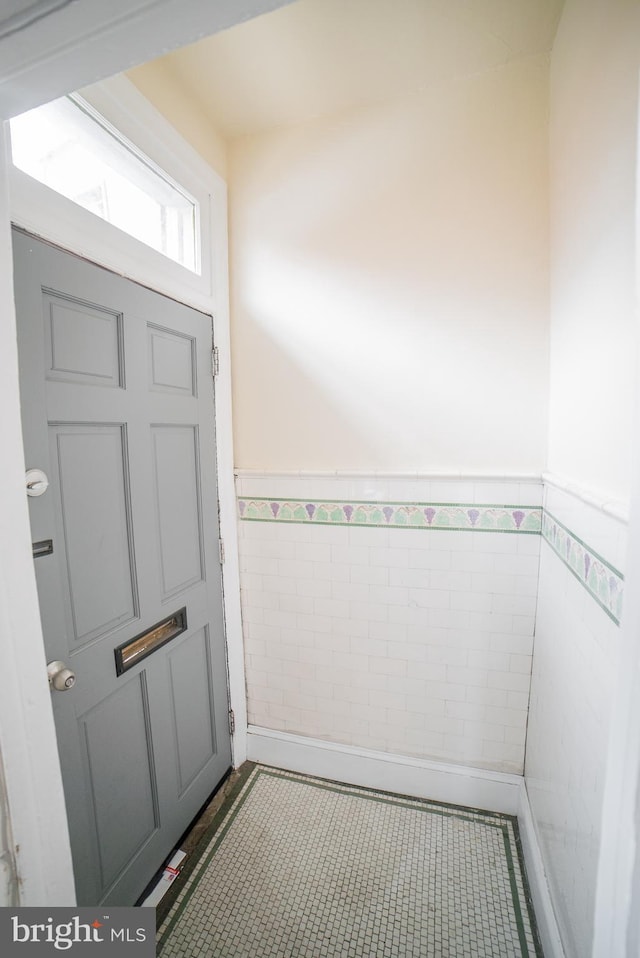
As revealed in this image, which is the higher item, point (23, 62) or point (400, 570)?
point (23, 62)

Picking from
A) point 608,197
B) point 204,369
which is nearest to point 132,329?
point 204,369

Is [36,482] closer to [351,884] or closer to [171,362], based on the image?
[171,362]

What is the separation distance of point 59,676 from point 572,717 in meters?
1.34

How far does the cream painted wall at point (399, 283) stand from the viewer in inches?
55.3

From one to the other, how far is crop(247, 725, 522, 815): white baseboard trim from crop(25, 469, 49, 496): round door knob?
155cm

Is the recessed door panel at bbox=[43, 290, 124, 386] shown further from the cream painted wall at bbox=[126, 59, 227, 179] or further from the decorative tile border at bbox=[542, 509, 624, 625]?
the decorative tile border at bbox=[542, 509, 624, 625]

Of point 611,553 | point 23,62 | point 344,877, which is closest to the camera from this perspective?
point 23,62

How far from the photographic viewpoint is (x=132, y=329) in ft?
4.03

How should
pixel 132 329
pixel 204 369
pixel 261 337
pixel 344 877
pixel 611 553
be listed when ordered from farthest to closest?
1. pixel 261 337
2. pixel 204 369
3. pixel 344 877
4. pixel 132 329
5. pixel 611 553

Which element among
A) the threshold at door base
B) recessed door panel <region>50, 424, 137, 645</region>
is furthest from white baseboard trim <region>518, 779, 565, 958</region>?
recessed door panel <region>50, 424, 137, 645</region>

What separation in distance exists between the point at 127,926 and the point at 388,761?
1050mm

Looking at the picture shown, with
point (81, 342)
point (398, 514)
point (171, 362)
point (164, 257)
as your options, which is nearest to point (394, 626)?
point (398, 514)

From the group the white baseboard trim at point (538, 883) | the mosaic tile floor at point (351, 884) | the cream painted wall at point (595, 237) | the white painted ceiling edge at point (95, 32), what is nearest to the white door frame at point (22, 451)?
the white painted ceiling edge at point (95, 32)

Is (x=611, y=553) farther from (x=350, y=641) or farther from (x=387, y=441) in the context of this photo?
(x=350, y=641)
